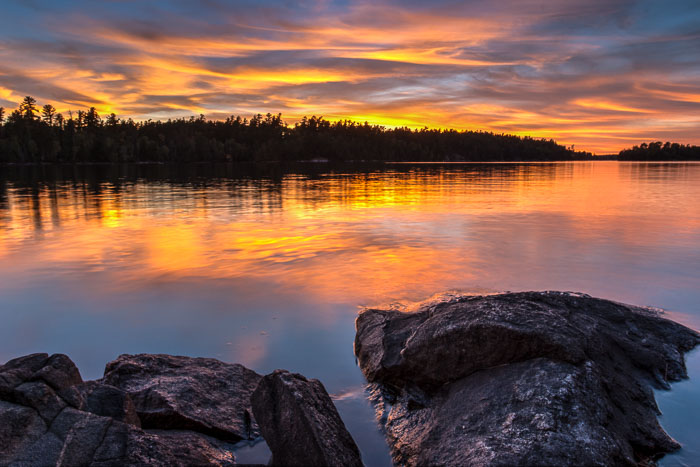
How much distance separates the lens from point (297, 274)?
1260 centimetres

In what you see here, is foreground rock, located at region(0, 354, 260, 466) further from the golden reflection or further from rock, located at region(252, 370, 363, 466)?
the golden reflection

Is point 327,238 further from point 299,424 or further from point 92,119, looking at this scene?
point 92,119

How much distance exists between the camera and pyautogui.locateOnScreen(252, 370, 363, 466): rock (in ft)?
13.5

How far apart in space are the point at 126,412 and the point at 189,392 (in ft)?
3.12

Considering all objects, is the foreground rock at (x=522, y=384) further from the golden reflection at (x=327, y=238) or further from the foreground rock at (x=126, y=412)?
the golden reflection at (x=327, y=238)

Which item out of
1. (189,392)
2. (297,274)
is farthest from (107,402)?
(297,274)

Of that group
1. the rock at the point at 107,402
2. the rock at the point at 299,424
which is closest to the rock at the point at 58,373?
the rock at the point at 107,402

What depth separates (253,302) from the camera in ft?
33.5

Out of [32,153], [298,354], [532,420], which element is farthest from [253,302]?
[32,153]

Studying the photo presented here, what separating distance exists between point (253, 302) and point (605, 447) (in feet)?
25.5

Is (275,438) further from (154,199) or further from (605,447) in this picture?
(154,199)

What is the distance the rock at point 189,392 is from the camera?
4996 millimetres

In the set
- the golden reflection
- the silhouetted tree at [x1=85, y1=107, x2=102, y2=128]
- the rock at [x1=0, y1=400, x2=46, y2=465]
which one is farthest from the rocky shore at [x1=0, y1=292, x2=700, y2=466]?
the silhouetted tree at [x1=85, y1=107, x2=102, y2=128]

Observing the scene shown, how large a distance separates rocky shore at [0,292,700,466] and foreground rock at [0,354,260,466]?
1 cm
